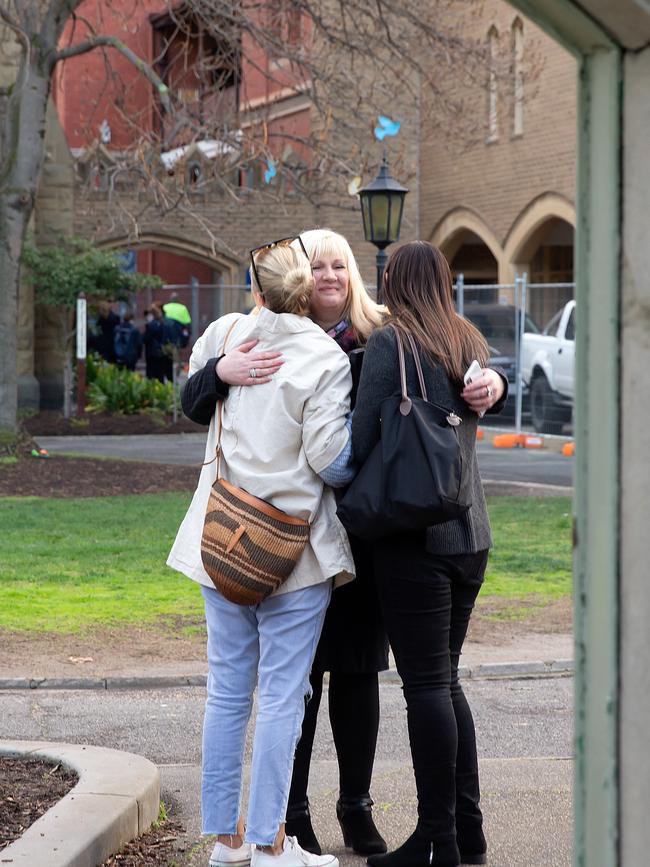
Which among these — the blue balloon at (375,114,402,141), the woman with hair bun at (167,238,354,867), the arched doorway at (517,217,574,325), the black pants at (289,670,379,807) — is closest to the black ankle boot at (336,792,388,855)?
the black pants at (289,670,379,807)

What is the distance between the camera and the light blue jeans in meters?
3.78

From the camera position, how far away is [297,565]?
3748 mm

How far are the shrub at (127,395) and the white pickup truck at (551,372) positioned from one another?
6.45m

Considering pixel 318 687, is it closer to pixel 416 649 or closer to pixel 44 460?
pixel 416 649

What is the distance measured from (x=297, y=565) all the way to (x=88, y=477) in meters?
11.8

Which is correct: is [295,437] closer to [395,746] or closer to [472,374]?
[472,374]

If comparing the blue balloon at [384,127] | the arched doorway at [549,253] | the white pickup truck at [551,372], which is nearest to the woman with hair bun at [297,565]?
the blue balloon at [384,127]

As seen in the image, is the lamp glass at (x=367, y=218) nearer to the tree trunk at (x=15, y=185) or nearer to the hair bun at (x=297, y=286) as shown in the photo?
the tree trunk at (x=15, y=185)

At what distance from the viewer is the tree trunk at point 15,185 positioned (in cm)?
1585

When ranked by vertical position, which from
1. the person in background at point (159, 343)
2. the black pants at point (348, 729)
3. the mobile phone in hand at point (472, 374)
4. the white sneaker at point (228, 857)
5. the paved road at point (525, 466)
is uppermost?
the person in background at point (159, 343)

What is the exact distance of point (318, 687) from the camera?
165 inches

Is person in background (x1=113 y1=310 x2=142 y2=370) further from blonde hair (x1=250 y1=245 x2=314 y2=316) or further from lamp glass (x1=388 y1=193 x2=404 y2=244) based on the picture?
blonde hair (x1=250 y1=245 x2=314 y2=316)

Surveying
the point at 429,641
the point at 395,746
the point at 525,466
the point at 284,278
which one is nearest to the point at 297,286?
the point at 284,278

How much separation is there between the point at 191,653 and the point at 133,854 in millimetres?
3293
